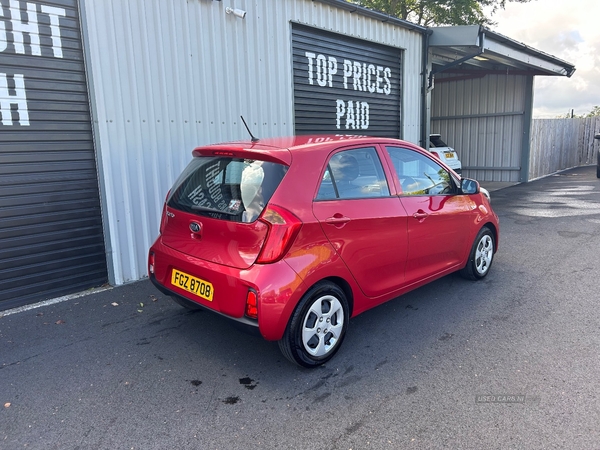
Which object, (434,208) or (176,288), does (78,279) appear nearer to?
(176,288)

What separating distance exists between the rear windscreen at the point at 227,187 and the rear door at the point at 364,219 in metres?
0.39

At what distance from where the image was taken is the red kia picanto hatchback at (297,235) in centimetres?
291

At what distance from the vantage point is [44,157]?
4.53 m

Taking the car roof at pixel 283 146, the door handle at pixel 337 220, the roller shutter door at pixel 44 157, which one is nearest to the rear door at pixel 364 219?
the door handle at pixel 337 220

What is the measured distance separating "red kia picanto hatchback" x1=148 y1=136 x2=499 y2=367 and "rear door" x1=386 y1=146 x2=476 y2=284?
2 cm

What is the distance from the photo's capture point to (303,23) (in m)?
6.73

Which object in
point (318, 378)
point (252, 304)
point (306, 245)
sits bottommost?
point (318, 378)

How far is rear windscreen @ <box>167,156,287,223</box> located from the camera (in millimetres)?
2984

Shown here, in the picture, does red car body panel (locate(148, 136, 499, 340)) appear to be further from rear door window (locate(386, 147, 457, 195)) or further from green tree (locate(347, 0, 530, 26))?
green tree (locate(347, 0, 530, 26))

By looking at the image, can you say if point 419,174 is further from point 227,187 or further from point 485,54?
point 485,54

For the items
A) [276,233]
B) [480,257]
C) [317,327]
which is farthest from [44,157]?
[480,257]

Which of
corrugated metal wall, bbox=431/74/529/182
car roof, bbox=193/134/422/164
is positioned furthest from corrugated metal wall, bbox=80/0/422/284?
corrugated metal wall, bbox=431/74/529/182

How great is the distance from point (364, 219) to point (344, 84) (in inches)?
199

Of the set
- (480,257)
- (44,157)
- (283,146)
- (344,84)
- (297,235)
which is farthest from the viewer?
(344,84)
